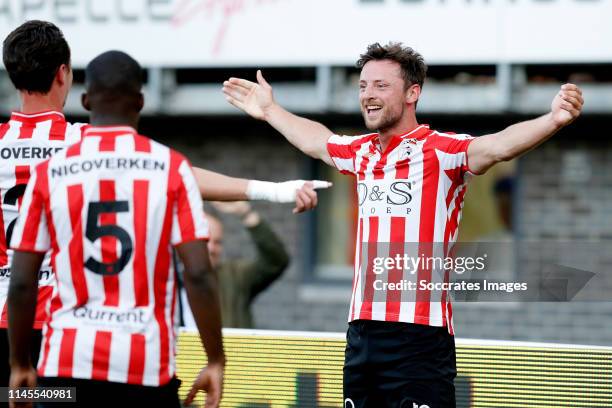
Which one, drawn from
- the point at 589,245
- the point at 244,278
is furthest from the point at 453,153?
the point at 589,245

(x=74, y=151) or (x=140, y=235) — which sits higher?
(x=74, y=151)

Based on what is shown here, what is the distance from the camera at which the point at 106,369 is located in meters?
4.06

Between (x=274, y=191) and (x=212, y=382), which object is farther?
(x=274, y=191)

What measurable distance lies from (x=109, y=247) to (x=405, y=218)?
1839mm

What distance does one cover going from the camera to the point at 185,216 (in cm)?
410

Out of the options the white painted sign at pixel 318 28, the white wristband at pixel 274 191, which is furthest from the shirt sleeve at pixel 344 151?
the white painted sign at pixel 318 28

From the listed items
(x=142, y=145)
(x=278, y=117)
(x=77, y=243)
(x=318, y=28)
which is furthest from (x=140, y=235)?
(x=318, y=28)

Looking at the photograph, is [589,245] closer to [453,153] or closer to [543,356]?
[543,356]

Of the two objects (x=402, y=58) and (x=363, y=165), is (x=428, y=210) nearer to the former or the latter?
(x=363, y=165)

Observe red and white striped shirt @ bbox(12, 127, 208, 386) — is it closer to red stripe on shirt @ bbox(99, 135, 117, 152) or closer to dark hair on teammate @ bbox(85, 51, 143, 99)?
red stripe on shirt @ bbox(99, 135, 117, 152)

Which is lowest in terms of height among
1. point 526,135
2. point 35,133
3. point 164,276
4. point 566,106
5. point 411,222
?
point 164,276

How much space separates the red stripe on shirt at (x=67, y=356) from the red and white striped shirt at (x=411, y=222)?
1758 mm

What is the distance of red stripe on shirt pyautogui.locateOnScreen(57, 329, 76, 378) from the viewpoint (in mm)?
4074

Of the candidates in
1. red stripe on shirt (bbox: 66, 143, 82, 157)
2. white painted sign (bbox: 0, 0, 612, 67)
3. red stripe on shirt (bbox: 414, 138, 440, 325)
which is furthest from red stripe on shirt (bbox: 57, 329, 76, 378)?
white painted sign (bbox: 0, 0, 612, 67)
